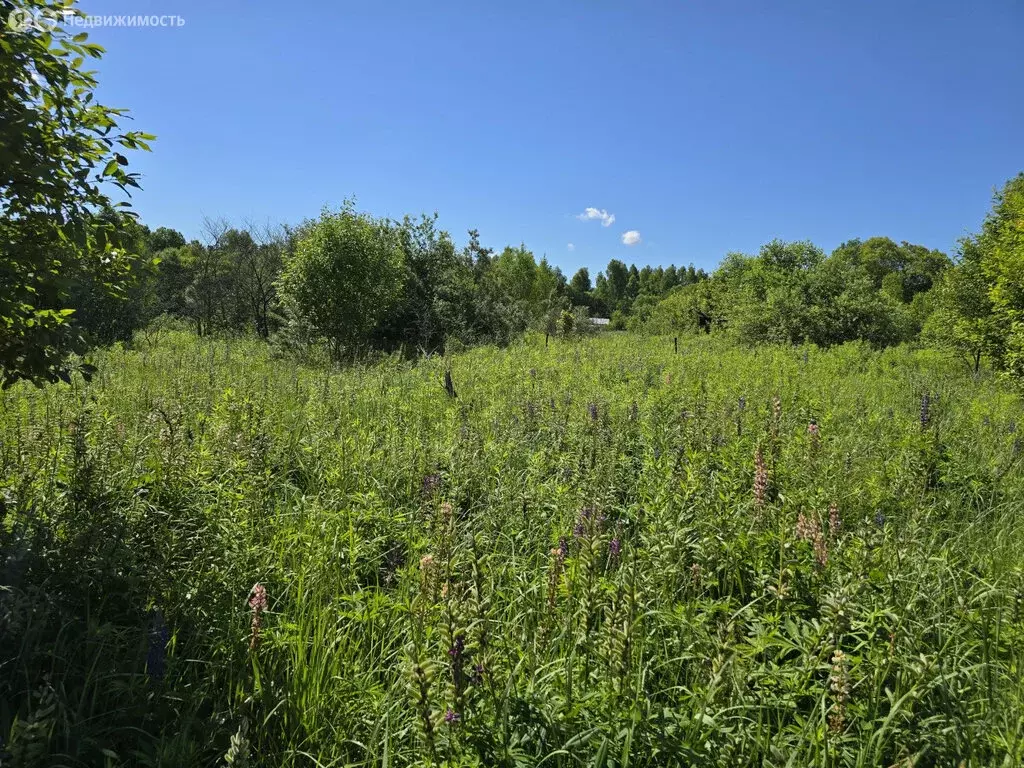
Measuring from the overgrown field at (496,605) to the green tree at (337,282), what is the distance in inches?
401

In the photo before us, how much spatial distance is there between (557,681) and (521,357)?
10.4m

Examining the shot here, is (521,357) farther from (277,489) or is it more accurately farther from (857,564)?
(857,564)

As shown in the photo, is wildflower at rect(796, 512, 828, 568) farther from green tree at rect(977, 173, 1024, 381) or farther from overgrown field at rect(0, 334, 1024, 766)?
green tree at rect(977, 173, 1024, 381)

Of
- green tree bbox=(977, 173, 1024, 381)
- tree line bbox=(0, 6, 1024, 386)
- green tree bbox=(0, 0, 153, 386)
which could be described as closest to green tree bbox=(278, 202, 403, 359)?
tree line bbox=(0, 6, 1024, 386)

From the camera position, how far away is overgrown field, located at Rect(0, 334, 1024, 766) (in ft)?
4.92

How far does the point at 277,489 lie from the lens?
11.6ft

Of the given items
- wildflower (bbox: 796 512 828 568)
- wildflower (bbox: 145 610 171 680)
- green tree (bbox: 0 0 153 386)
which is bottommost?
wildflower (bbox: 145 610 171 680)

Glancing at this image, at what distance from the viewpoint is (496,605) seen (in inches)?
86.8

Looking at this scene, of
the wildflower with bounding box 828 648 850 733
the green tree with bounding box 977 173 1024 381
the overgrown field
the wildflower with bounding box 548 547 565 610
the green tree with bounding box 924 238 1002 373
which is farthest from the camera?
the green tree with bounding box 924 238 1002 373

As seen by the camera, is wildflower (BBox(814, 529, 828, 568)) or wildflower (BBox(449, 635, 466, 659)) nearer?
wildflower (BBox(449, 635, 466, 659))

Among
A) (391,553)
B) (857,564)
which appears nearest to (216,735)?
(391,553)

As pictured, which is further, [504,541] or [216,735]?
[504,541]

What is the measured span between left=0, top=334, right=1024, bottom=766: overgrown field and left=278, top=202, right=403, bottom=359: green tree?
401 inches

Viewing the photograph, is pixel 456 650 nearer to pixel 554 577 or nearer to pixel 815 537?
pixel 554 577
